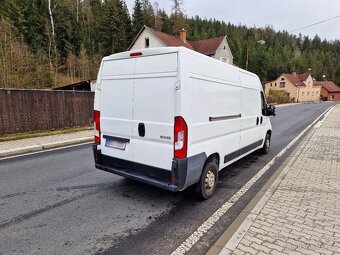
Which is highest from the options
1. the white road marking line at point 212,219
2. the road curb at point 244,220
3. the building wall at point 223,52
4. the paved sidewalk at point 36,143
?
the building wall at point 223,52

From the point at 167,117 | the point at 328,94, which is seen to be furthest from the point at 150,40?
the point at 328,94

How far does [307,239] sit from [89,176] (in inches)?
180

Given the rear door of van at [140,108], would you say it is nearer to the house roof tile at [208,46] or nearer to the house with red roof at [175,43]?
the house with red roof at [175,43]

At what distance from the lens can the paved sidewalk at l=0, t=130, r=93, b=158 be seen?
8.56 meters

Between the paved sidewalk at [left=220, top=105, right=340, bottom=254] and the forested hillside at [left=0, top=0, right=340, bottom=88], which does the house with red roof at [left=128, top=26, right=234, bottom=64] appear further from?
the paved sidewalk at [left=220, top=105, right=340, bottom=254]

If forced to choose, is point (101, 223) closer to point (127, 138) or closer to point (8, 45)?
point (127, 138)

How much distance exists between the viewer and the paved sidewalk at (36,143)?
8565mm

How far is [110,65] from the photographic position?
4.86m

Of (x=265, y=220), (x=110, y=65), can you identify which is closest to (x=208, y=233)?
(x=265, y=220)

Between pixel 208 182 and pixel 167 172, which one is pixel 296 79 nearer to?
pixel 208 182

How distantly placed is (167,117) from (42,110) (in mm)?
10237

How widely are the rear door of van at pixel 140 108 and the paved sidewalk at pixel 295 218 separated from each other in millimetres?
1547

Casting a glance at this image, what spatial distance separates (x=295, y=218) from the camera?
12.6 ft

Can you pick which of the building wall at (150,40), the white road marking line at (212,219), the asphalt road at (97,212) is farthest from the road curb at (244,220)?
the building wall at (150,40)
